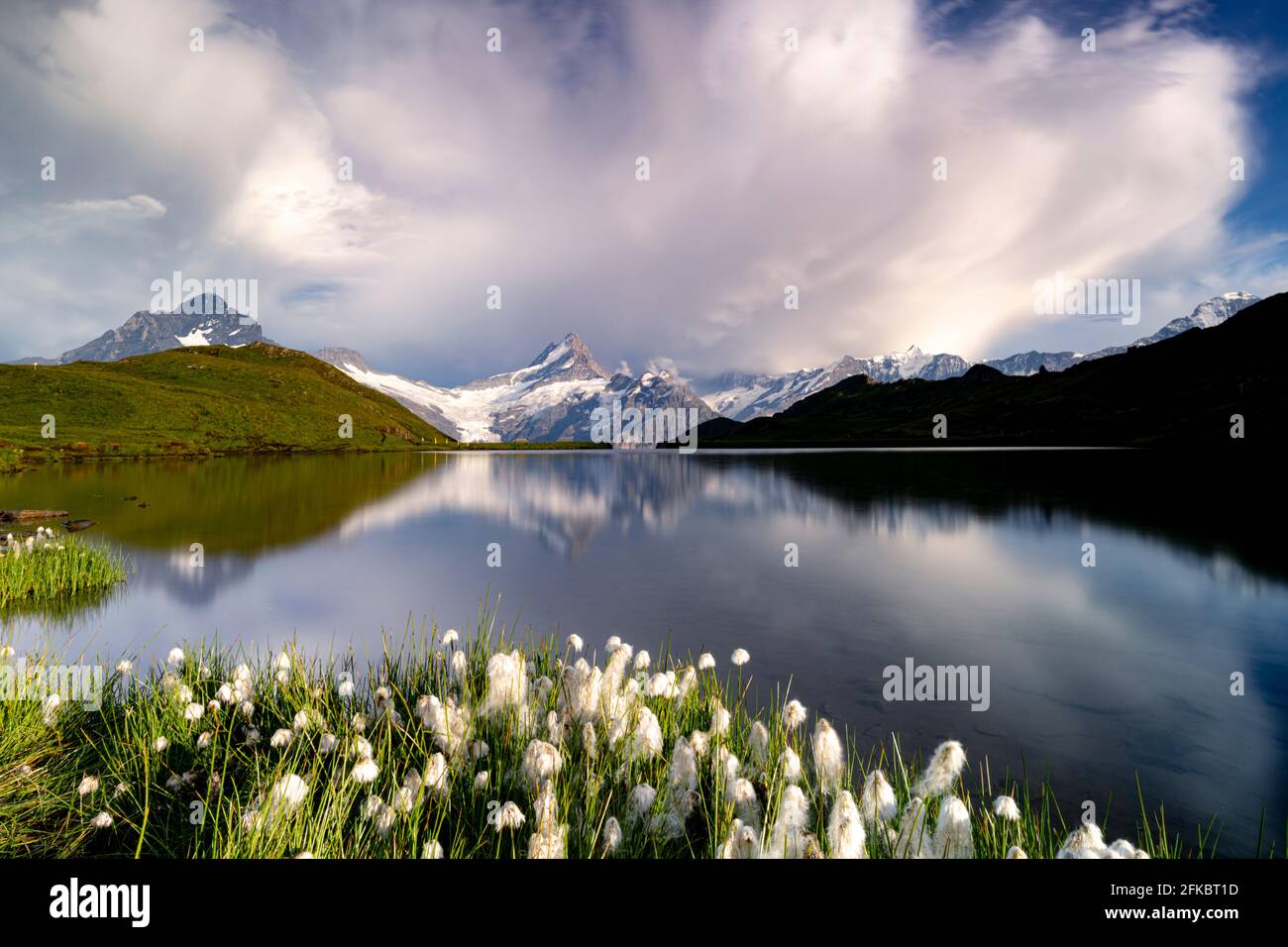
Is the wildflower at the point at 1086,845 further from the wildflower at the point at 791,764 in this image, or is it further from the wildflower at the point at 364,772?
the wildflower at the point at 364,772

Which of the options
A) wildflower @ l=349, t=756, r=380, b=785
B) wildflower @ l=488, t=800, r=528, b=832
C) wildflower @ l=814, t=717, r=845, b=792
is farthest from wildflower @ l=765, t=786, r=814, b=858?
wildflower @ l=349, t=756, r=380, b=785

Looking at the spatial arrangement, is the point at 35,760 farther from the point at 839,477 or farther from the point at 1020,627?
the point at 839,477

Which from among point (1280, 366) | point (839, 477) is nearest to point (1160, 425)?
point (1280, 366)

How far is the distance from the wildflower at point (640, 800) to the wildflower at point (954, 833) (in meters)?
2.70

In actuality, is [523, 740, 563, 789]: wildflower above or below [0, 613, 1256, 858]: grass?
above

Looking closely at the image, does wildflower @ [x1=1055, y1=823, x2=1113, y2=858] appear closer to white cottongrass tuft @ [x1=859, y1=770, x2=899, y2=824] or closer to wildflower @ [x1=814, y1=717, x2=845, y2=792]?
white cottongrass tuft @ [x1=859, y1=770, x2=899, y2=824]

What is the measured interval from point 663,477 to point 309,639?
85423 mm

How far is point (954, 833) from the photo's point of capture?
5.52m

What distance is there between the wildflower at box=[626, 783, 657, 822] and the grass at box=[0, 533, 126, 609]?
2636cm

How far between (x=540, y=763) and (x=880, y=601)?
2063cm

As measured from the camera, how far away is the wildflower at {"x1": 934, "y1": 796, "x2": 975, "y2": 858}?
18.0 feet

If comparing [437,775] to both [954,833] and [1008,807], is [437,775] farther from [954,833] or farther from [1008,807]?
[1008,807]
